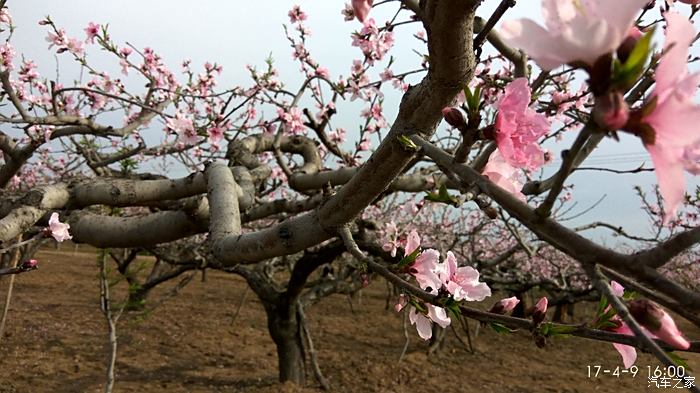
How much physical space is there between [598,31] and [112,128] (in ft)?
11.8

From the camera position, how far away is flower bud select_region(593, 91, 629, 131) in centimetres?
46

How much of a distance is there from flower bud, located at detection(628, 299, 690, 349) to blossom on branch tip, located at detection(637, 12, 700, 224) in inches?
5.2

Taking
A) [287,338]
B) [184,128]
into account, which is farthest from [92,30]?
[287,338]

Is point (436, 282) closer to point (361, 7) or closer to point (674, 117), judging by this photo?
point (361, 7)

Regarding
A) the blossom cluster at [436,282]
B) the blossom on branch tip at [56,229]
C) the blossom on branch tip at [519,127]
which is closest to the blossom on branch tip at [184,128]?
the blossom on branch tip at [56,229]

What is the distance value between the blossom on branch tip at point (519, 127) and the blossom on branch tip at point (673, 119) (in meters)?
0.24

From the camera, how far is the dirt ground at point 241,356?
592cm

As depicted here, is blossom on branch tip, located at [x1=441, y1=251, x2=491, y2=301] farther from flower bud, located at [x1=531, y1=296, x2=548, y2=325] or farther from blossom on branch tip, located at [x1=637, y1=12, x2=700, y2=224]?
blossom on branch tip, located at [x1=637, y1=12, x2=700, y2=224]

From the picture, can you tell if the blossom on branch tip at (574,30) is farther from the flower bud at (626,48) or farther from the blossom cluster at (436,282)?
the blossom cluster at (436,282)

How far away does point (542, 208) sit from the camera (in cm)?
53

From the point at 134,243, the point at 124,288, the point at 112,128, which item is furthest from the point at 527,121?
the point at 124,288

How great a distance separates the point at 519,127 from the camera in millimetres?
775

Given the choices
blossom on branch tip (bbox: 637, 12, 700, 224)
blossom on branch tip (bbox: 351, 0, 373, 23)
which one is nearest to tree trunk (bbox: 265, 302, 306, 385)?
blossom on branch tip (bbox: 351, 0, 373, 23)

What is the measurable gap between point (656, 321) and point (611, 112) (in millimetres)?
268
